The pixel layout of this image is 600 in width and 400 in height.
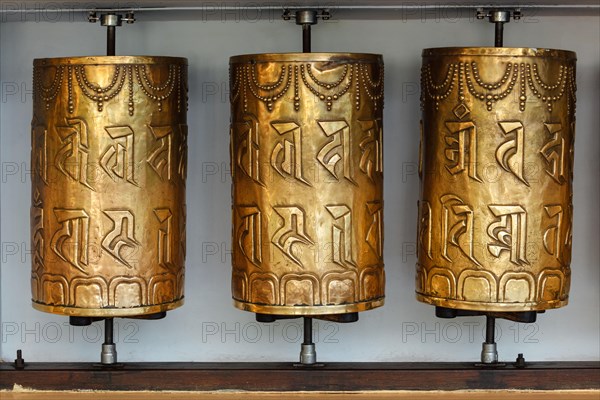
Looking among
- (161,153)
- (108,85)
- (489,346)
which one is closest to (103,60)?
(108,85)

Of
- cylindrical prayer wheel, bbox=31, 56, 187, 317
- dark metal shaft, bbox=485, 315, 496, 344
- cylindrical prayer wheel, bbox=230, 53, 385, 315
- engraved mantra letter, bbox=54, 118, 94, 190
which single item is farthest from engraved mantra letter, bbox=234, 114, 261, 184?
dark metal shaft, bbox=485, 315, 496, 344

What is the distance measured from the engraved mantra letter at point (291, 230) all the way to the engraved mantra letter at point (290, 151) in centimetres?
5

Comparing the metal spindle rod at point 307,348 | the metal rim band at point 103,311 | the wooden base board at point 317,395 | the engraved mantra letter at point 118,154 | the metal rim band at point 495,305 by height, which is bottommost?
the wooden base board at point 317,395

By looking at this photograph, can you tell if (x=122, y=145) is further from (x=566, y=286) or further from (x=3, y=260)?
(x=566, y=286)

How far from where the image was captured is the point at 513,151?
1727 mm

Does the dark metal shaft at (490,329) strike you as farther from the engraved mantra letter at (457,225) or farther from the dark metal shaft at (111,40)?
the dark metal shaft at (111,40)

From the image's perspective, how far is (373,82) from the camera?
176 centimetres

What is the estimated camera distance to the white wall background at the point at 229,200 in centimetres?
192

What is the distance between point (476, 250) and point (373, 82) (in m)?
0.28

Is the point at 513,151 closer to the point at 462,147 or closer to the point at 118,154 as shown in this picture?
the point at 462,147

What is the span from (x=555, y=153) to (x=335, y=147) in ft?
1.04

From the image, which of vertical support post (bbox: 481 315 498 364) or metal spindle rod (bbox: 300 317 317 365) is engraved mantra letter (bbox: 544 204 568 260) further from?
metal spindle rod (bbox: 300 317 317 365)

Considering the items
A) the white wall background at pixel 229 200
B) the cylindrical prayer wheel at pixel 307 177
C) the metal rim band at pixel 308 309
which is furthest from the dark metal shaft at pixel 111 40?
the metal rim band at pixel 308 309

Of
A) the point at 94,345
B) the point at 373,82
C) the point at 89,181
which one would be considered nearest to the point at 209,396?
the point at 94,345
